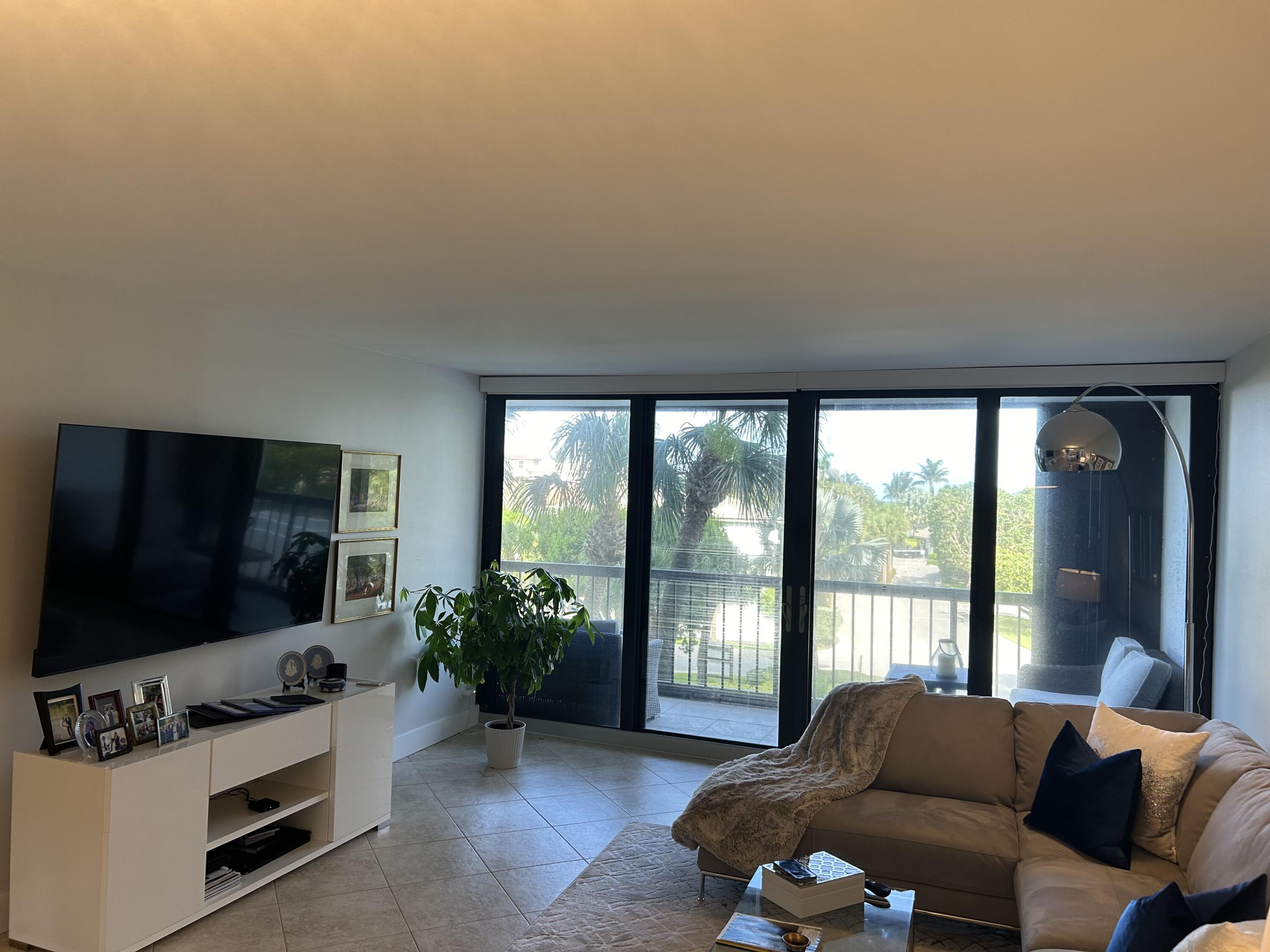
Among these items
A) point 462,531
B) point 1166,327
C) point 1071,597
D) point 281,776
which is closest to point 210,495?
point 281,776

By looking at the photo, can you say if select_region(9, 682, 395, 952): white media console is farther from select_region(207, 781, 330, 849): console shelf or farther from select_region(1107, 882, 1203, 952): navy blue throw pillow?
select_region(1107, 882, 1203, 952): navy blue throw pillow

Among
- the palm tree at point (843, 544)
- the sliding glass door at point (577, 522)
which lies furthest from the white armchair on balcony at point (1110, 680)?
the sliding glass door at point (577, 522)

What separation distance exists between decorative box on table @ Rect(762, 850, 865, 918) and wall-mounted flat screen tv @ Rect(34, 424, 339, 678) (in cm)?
258

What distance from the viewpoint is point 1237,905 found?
2.05 metres

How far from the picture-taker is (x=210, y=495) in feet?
12.4

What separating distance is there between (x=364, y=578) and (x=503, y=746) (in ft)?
4.31

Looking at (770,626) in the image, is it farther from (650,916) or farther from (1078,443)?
(1078,443)

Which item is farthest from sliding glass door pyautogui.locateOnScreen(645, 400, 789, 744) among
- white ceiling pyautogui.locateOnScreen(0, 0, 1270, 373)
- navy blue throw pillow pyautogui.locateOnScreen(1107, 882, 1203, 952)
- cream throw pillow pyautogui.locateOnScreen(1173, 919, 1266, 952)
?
cream throw pillow pyautogui.locateOnScreen(1173, 919, 1266, 952)

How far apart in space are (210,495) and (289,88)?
8.35ft

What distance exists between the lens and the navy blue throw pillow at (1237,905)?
2.04 meters

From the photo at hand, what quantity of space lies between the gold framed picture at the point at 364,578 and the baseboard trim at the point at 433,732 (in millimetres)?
798

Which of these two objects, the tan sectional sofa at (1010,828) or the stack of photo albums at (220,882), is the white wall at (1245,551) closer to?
the tan sectional sofa at (1010,828)

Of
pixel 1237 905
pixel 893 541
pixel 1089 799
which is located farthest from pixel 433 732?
pixel 1237 905

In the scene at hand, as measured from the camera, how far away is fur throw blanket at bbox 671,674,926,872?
11.4ft
